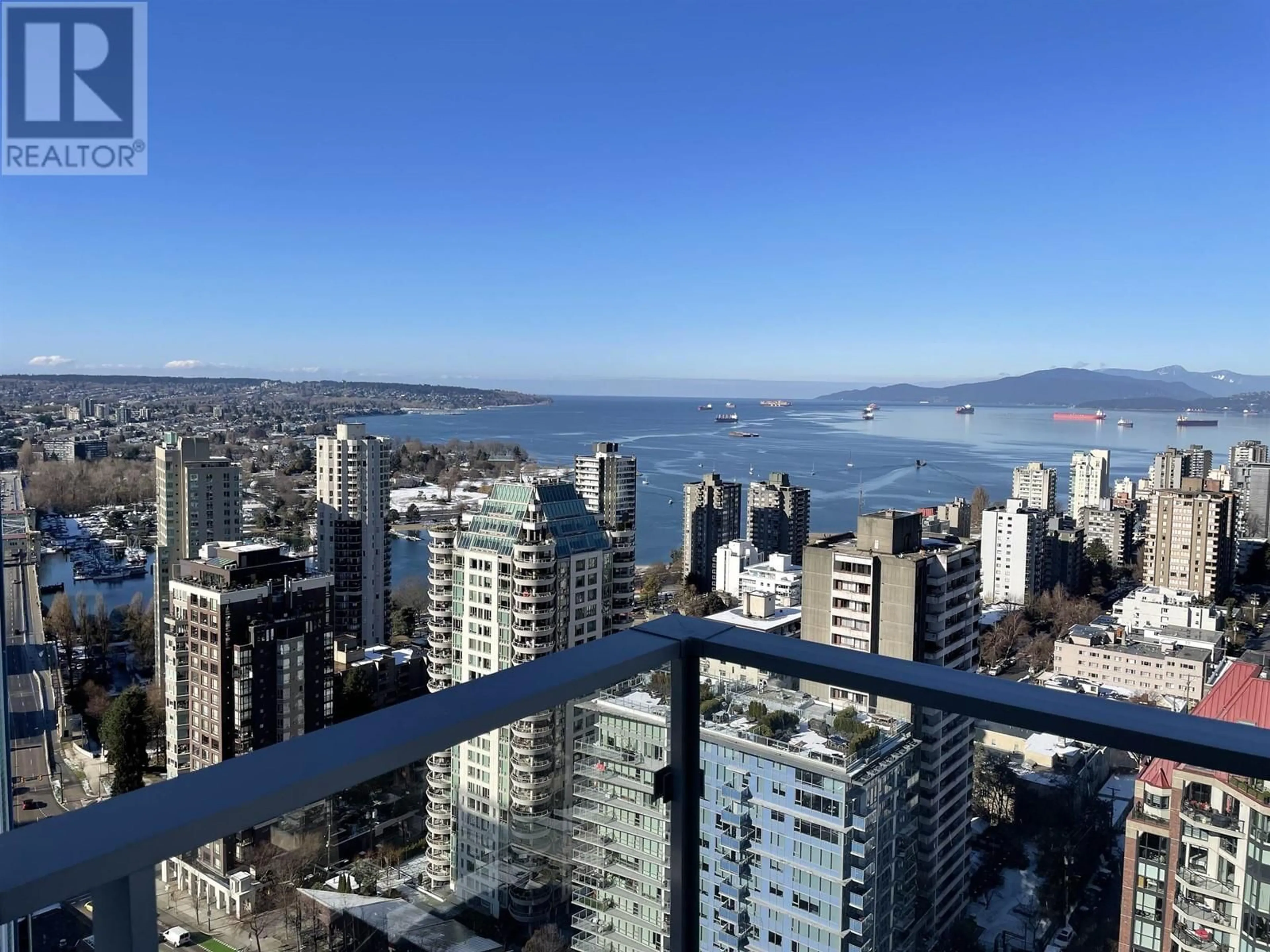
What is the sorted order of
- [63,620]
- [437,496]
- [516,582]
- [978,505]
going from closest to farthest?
[516,582] < [63,620] < [437,496] < [978,505]

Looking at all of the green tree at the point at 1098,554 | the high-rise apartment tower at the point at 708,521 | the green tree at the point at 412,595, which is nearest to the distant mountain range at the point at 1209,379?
the green tree at the point at 1098,554

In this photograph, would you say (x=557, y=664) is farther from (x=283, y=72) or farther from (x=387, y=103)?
(x=387, y=103)

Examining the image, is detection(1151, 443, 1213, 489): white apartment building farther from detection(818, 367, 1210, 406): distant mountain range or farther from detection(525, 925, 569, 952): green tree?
detection(525, 925, 569, 952): green tree

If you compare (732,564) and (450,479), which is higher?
(450,479)

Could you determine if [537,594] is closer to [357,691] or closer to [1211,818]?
[357,691]

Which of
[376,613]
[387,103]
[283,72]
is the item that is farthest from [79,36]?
[376,613]

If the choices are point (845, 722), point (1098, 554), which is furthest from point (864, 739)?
point (1098, 554)
